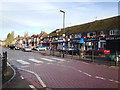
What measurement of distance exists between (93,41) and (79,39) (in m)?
4.75

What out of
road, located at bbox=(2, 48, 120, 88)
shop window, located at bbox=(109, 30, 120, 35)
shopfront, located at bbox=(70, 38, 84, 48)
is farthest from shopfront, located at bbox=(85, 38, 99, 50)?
road, located at bbox=(2, 48, 120, 88)

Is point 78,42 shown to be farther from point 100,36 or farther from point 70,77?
point 70,77

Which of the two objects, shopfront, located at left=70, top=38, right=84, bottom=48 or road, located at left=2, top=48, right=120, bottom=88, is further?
shopfront, located at left=70, top=38, right=84, bottom=48

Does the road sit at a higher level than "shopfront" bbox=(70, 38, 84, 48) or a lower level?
lower

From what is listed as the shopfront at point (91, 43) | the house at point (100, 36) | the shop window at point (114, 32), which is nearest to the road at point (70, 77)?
the house at point (100, 36)

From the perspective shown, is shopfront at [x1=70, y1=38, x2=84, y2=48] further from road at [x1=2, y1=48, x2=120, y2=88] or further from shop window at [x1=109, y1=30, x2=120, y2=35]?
road at [x1=2, y1=48, x2=120, y2=88]

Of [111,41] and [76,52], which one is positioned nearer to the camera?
[76,52]

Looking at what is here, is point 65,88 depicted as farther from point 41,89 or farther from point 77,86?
point 41,89

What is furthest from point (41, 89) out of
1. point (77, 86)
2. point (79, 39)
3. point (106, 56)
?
point (79, 39)

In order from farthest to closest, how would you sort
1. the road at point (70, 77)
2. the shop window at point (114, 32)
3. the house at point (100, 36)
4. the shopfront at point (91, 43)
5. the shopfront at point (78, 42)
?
the shopfront at point (78, 42)
the shopfront at point (91, 43)
the house at point (100, 36)
the shop window at point (114, 32)
the road at point (70, 77)

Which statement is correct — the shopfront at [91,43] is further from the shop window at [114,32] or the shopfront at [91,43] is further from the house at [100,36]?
the shop window at [114,32]

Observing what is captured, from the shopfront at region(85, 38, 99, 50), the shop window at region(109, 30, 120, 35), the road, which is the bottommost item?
the road

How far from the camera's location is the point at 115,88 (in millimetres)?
4969

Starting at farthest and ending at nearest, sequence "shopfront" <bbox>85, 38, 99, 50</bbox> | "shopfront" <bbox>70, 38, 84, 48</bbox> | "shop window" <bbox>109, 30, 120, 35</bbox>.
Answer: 1. "shopfront" <bbox>70, 38, 84, 48</bbox>
2. "shopfront" <bbox>85, 38, 99, 50</bbox>
3. "shop window" <bbox>109, 30, 120, 35</bbox>
